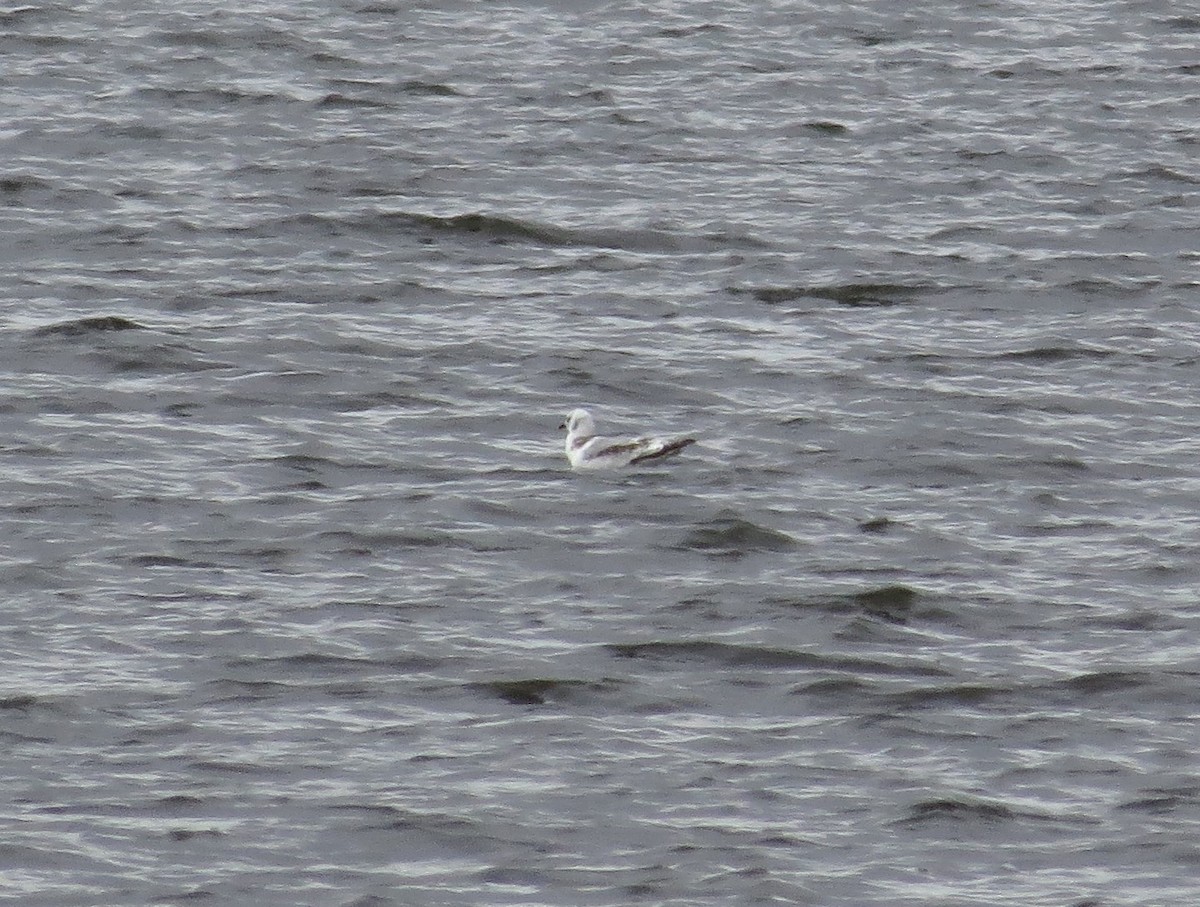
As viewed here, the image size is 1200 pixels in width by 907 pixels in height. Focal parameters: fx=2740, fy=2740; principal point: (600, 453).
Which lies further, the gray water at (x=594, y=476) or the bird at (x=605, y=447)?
the bird at (x=605, y=447)

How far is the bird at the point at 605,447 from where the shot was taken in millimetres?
13680

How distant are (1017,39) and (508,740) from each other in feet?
45.9

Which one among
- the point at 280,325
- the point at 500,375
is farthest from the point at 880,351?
the point at 280,325

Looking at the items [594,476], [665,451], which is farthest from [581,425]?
[665,451]

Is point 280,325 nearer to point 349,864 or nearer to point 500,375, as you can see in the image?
point 500,375

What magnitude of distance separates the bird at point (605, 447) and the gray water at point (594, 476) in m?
0.11

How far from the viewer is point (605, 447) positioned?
13.6 meters

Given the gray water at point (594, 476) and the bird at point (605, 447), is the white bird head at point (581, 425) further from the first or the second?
the gray water at point (594, 476)

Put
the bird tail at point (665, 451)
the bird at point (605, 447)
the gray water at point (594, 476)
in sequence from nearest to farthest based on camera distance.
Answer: the gray water at point (594, 476) → the bird at point (605, 447) → the bird tail at point (665, 451)

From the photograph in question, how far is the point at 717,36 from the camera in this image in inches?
905

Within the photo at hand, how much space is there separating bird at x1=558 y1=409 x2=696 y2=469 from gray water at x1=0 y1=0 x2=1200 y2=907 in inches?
4.4

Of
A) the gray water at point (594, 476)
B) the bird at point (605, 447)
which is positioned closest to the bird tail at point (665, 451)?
the bird at point (605, 447)

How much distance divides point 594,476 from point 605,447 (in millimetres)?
199

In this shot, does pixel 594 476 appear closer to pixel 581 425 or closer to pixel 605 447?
pixel 605 447
